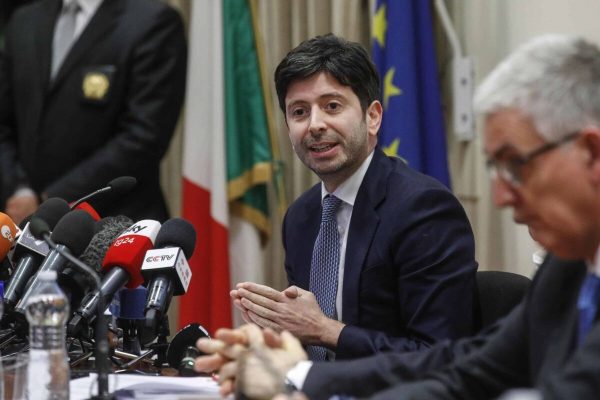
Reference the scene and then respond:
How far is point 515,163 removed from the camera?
5.46 ft

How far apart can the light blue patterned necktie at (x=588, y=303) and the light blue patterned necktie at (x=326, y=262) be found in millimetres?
1308

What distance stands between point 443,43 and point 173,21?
1.35 metres

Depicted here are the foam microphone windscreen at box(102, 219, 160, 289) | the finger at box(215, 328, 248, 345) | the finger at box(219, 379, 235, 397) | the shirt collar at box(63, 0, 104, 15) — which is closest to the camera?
the finger at box(219, 379, 235, 397)

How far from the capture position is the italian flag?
16.8 feet

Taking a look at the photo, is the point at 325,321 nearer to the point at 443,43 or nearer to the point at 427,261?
the point at 427,261

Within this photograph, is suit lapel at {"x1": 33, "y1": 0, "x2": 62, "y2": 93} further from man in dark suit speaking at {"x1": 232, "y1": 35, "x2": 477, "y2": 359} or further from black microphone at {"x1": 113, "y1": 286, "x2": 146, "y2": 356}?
black microphone at {"x1": 113, "y1": 286, "x2": 146, "y2": 356}

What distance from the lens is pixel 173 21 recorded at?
4.82 metres

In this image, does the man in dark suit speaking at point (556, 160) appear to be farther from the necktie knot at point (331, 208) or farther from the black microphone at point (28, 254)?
the necktie knot at point (331, 208)

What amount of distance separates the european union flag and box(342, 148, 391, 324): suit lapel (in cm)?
170

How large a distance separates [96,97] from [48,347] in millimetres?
2718

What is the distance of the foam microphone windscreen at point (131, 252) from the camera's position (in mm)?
2480

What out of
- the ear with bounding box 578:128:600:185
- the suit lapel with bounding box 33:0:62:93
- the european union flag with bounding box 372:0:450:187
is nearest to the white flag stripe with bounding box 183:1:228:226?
the suit lapel with bounding box 33:0:62:93

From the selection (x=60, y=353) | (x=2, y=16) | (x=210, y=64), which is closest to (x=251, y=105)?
(x=210, y=64)

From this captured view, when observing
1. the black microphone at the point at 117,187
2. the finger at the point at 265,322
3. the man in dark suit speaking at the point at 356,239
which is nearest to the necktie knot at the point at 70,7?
the man in dark suit speaking at the point at 356,239
